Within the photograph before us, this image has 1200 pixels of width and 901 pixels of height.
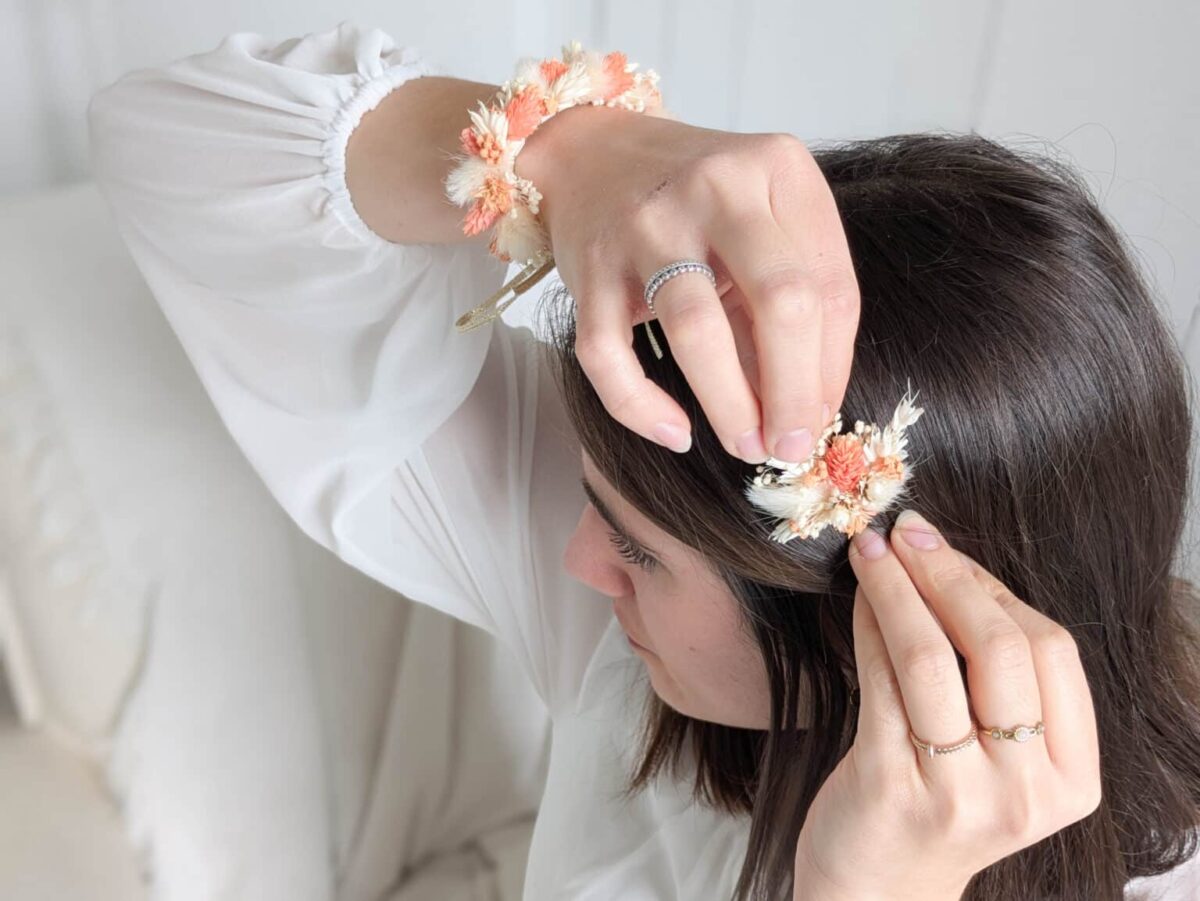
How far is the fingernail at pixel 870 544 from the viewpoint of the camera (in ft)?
1.95

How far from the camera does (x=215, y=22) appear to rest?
1.17 m

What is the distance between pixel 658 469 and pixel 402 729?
2.49 feet

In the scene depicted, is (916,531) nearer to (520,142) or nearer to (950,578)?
(950,578)

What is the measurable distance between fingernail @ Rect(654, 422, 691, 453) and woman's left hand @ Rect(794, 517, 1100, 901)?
0.15 meters

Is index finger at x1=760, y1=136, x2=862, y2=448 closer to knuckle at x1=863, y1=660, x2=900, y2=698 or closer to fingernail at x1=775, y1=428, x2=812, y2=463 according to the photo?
fingernail at x1=775, y1=428, x2=812, y2=463

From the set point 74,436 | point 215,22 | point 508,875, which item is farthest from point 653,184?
point 508,875

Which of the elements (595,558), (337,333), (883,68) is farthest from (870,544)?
(883,68)

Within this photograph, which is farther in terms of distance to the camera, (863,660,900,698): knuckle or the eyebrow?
the eyebrow

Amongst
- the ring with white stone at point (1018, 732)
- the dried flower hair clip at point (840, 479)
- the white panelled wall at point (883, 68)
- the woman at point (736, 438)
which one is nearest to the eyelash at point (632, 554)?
the woman at point (736, 438)

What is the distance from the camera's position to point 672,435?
509 mm

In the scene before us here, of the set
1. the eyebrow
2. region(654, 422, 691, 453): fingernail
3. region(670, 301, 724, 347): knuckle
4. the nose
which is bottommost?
the nose

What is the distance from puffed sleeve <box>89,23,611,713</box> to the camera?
0.79 meters

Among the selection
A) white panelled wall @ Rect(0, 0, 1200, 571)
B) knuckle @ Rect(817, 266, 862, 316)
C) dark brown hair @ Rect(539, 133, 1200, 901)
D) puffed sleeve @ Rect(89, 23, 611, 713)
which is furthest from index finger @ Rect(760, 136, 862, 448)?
white panelled wall @ Rect(0, 0, 1200, 571)

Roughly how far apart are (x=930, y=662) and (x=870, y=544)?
85 mm
